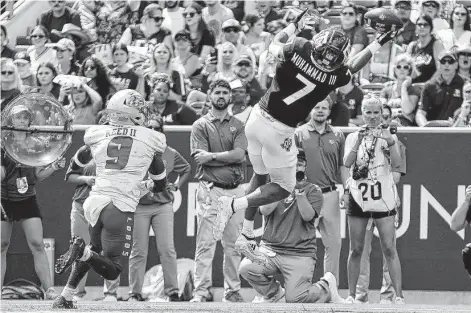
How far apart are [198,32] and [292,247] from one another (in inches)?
240

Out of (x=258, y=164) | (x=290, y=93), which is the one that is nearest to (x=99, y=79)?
(x=258, y=164)

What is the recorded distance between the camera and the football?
1005 cm

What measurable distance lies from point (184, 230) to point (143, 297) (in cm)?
106

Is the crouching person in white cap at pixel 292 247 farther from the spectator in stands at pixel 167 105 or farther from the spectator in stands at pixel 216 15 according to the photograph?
the spectator in stands at pixel 216 15

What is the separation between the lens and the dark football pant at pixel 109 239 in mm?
10086

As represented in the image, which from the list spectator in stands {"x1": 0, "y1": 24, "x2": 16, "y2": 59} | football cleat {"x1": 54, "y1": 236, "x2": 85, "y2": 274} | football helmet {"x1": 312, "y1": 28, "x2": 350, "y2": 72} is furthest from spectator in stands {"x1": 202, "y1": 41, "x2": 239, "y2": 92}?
football cleat {"x1": 54, "y1": 236, "x2": 85, "y2": 274}

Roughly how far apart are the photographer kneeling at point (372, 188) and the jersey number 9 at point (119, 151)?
3.03 m

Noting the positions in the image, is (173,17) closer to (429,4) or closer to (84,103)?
(84,103)

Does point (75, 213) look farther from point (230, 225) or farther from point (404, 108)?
point (404, 108)

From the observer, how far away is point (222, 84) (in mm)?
12992

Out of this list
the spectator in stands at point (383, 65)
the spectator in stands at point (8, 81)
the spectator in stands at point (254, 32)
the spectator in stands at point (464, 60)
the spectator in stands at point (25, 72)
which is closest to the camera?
the spectator in stands at point (8, 81)

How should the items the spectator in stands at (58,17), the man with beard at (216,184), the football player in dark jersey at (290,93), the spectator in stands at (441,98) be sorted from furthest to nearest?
the spectator in stands at (58,17)
the spectator in stands at (441,98)
the man with beard at (216,184)
the football player in dark jersey at (290,93)

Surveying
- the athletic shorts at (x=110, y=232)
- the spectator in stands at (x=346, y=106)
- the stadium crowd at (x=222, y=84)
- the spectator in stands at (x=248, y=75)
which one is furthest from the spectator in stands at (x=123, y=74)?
the athletic shorts at (x=110, y=232)

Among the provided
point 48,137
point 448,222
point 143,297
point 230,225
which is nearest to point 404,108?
point 448,222
